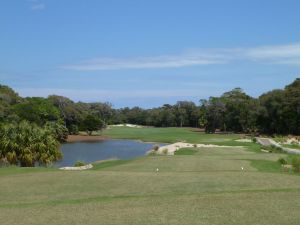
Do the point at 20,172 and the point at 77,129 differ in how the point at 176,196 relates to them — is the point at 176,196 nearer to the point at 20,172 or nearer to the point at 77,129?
the point at 20,172

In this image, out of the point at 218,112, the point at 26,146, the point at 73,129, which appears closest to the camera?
the point at 26,146

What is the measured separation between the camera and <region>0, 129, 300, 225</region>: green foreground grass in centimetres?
1364

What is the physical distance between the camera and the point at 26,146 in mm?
41469

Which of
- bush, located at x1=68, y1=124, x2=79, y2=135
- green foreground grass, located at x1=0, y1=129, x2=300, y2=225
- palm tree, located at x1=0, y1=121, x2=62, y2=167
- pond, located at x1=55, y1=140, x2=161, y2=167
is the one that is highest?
bush, located at x1=68, y1=124, x2=79, y2=135

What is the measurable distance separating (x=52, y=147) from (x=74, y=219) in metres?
29.6

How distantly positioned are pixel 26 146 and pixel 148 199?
1052 inches

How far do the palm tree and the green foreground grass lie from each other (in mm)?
15158

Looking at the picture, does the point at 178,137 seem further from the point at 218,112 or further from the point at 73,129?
the point at 218,112

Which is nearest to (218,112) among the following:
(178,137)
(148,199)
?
(178,137)

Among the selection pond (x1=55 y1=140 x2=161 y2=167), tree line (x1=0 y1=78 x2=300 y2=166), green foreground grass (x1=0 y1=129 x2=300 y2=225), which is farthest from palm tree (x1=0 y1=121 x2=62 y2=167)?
green foreground grass (x1=0 y1=129 x2=300 y2=225)

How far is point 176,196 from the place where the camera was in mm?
17078

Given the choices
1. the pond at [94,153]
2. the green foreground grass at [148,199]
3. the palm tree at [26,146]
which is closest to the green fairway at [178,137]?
the pond at [94,153]

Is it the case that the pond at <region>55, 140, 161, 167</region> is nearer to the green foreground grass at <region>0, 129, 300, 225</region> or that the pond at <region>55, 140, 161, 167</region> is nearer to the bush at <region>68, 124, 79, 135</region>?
the green foreground grass at <region>0, 129, 300, 225</region>

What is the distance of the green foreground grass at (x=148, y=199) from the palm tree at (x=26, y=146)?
15158mm
